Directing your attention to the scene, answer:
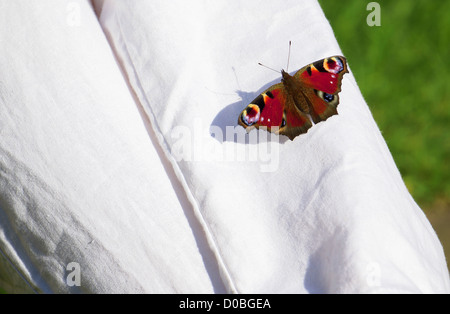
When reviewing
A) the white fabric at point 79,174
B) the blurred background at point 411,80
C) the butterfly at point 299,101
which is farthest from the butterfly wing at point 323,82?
the blurred background at point 411,80

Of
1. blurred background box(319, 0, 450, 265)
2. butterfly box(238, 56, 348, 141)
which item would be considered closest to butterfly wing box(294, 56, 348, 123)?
butterfly box(238, 56, 348, 141)

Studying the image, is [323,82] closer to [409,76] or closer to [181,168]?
[181,168]

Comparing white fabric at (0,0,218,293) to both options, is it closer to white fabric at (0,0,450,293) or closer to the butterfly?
white fabric at (0,0,450,293)

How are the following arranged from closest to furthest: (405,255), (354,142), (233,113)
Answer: (405,255)
(354,142)
(233,113)

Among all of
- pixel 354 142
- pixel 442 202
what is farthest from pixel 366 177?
pixel 442 202

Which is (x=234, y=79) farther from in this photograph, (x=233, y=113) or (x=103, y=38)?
(x=103, y=38)

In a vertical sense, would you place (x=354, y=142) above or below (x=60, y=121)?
below

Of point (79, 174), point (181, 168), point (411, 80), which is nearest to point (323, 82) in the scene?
point (181, 168)
